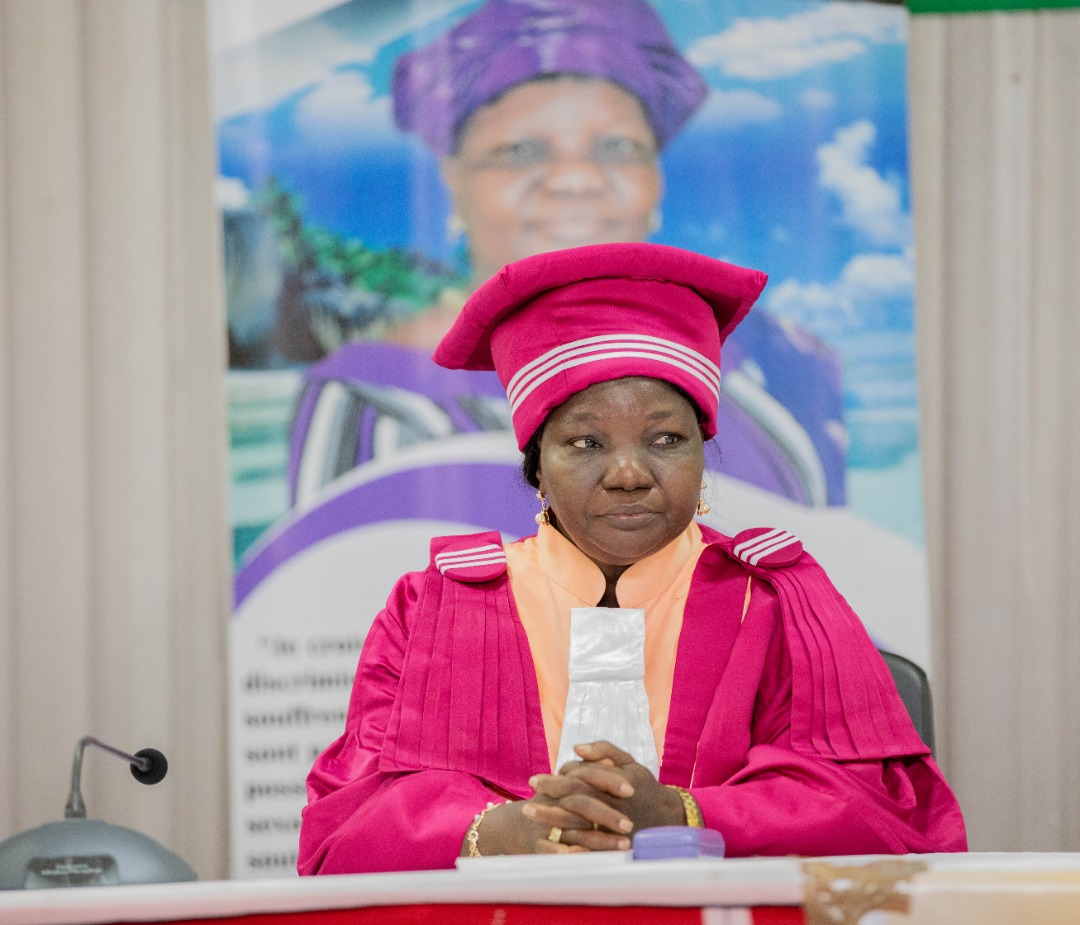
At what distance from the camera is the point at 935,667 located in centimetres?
353

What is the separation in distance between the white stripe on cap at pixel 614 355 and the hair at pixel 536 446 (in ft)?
0.12

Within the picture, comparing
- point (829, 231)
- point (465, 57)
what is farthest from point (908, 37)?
point (465, 57)

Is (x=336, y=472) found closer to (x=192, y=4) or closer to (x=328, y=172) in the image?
(x=328, y=172)

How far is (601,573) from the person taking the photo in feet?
6.77

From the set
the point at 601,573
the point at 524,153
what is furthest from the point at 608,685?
the point at 524,153

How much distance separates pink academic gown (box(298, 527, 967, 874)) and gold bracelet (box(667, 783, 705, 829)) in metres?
0.01

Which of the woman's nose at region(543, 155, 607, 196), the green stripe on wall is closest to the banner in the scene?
the woman's nose at region(543, 155, 607, 196)

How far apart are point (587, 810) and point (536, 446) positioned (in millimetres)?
642

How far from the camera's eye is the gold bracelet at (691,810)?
170 cm

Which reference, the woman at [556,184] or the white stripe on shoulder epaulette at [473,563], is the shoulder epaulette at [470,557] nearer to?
the white stripe on shoulder epaulette at [473,563]

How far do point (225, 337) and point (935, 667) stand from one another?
1.99 m

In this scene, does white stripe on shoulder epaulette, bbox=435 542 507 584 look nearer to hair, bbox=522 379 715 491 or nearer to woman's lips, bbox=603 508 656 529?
hair, bbox=522 379 715 491

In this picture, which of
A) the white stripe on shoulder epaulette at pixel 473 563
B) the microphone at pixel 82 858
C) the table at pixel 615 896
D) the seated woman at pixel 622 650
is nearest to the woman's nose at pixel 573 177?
the seated woman at pixel 622 650

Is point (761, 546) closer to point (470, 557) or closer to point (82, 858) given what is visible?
point (470, 557)
